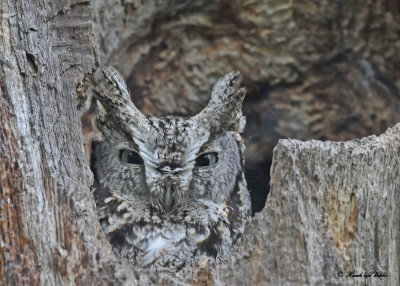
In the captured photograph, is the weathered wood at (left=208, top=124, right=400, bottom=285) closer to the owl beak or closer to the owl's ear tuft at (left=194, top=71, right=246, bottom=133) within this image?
the owl beak

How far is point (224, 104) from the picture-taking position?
94.6 inches

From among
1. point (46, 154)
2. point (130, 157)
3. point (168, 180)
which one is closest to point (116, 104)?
point (130, 157)

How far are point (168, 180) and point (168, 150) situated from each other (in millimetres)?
113

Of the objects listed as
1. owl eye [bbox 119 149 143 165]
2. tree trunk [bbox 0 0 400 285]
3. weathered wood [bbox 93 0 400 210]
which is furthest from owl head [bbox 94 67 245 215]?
weathered wood [bbox 93 0 400 210]

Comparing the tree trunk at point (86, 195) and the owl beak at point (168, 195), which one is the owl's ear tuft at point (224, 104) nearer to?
the owl beak at point (168, 195)

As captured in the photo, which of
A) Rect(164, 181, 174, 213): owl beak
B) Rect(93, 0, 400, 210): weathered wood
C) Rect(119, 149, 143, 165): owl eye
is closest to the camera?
Rect(164, 181, 174, 213): owl beak

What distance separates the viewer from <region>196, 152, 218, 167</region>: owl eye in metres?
2.37

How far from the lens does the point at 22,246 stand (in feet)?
5.13

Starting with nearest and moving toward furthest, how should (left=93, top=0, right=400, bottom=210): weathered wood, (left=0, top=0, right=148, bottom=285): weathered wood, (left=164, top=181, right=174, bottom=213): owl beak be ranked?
1. (left=0, top=0, right=148, bottom=285): weathered wood
2. (left=164, top=181, right=174, bottom=213): owl beak
3. (left=93, top=0, right=400, bottom=210): weathered wood

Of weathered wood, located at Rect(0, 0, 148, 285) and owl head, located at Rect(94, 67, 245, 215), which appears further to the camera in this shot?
owl head, located at Rect(94, 67, 245, 215)

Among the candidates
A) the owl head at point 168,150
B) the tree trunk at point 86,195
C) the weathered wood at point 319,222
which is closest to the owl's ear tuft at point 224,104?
the owl head at point 168,150

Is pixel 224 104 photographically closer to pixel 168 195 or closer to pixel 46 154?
pixel 168 195

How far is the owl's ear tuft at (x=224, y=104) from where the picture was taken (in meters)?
2.36

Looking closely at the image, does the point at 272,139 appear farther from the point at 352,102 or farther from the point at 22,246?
the point at 22,246
